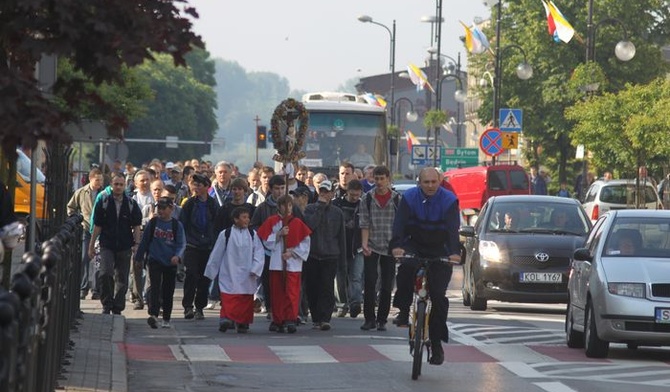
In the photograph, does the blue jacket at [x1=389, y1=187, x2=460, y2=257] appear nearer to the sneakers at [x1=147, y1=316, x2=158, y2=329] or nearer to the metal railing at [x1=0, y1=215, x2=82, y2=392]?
the metal railing at [x1=0, y1=215, x2=82, y2=392]

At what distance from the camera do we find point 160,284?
2050 centimetres

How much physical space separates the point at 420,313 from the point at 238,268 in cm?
574

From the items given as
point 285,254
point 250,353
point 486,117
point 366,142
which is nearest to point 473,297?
point 285,254

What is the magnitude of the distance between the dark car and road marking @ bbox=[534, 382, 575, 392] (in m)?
8.44

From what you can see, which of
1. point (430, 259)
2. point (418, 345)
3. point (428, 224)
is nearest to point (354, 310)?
point (428, 224)

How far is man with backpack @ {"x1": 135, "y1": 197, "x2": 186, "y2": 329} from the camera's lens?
20250mm

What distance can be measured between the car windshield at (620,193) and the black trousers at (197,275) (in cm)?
2665

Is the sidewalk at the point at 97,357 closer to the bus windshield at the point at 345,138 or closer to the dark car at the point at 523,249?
the dark car at the point at 523,249

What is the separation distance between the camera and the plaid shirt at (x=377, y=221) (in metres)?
20.4

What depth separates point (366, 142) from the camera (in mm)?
43219

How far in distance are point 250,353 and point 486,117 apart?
68.2 meters

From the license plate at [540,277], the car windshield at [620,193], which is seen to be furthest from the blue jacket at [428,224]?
the car windshield at [620,193]

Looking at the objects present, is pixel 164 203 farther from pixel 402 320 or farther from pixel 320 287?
pixel 402 320

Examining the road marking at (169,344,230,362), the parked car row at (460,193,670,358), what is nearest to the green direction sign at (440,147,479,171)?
the parked car row at (460,193,670,358)
